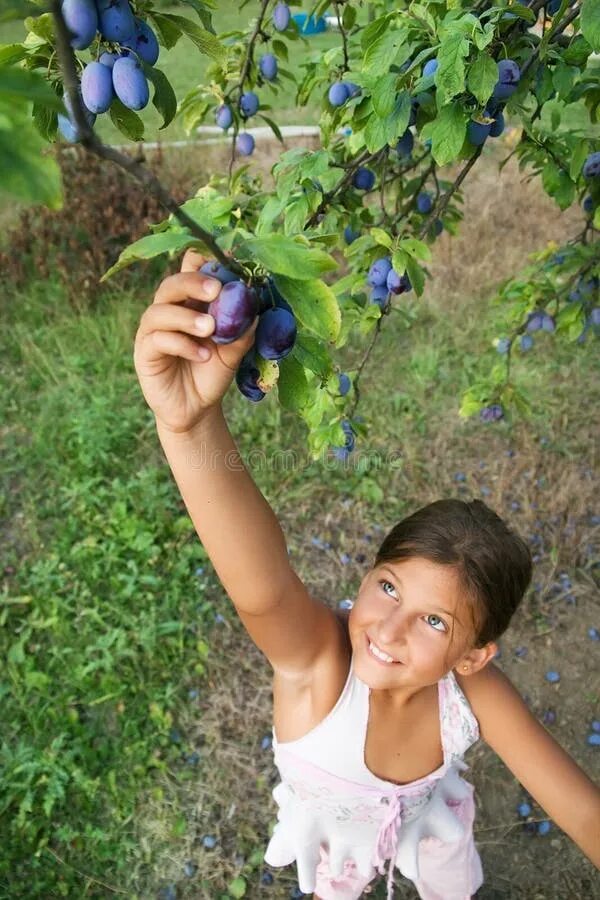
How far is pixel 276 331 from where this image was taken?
518 mm

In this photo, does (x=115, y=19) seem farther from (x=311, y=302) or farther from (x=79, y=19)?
(x=311, y=302)

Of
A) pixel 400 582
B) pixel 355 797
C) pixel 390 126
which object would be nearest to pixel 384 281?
pixel 390 126

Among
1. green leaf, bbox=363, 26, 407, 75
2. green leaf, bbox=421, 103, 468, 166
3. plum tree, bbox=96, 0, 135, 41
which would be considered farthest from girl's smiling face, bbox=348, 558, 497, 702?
plum tree, bbox=96, 0, 135, 41

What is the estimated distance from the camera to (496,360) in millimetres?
3234

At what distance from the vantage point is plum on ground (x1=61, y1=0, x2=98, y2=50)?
19.7 inches

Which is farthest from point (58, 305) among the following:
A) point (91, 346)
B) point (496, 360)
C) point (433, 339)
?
point (496, 360)

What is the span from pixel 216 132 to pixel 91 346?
3.05 meters

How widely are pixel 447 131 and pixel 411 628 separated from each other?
26.5 inches

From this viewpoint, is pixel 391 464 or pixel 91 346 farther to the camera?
pixel 91 346

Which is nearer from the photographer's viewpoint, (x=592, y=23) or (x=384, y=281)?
(x=592, y=23)

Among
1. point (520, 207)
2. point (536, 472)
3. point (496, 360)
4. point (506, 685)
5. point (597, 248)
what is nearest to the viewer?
point (506, 685)

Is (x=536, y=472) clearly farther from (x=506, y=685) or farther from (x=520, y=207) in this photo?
(x=520, y=207)

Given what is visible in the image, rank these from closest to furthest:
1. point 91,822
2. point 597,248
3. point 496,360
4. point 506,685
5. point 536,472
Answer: point 506,685 < point 597,248 < point 91,822 < point 536,472 < point 496,360

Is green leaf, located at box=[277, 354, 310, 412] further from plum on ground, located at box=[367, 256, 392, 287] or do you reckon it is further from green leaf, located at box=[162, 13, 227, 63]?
plum on ground, located at box=[367, 256, 392, 287]
